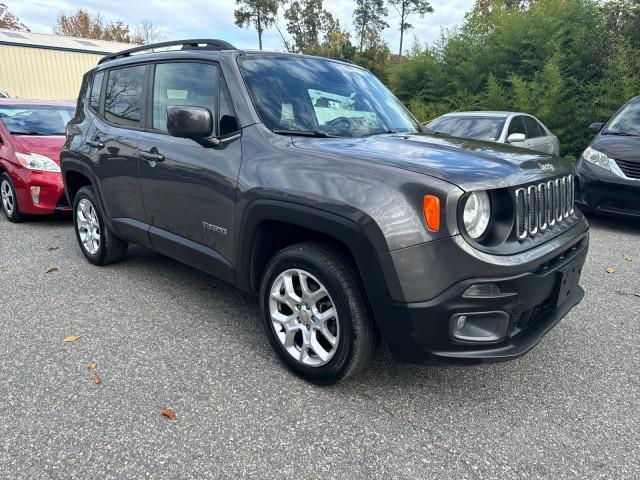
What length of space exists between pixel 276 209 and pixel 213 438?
1.17 m

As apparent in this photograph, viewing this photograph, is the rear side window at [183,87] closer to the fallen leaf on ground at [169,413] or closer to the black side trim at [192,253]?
the black side trim at [192,253]

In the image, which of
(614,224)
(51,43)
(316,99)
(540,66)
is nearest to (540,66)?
(540,66)

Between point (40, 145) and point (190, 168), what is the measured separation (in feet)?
14.2

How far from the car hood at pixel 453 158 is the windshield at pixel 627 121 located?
456cm

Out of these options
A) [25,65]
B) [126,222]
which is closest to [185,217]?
[126,222]

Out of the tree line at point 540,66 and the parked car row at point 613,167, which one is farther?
the tree line at point 540,66

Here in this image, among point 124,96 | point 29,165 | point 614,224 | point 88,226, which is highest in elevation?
point 124,96

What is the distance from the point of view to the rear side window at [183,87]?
3137mm

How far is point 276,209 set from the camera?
8.39 feet

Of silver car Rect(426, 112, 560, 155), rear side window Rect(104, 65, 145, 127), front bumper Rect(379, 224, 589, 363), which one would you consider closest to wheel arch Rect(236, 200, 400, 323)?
front bumper Rect(379, 224, 589, 363)

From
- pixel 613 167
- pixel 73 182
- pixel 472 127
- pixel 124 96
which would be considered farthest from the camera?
pixel 472 127

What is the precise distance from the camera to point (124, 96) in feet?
13.1

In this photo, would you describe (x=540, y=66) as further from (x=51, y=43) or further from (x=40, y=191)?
(x=51, y=43)

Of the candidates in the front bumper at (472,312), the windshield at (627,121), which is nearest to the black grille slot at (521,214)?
the front bumper at (472,312)
